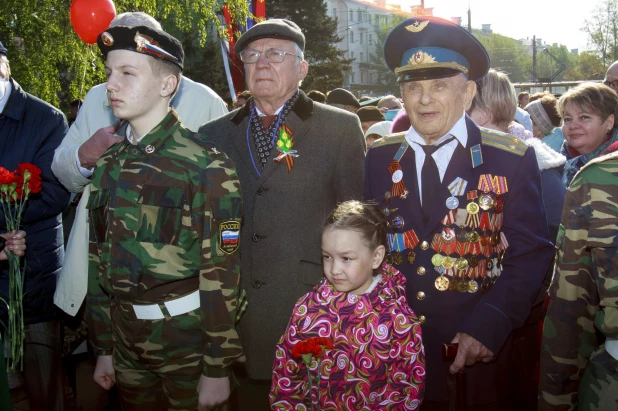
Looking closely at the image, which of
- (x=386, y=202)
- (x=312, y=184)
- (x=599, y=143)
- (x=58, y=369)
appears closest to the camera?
(x=386, y=202)

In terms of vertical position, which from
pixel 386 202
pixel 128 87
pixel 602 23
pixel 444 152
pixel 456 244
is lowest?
pixel 456 244

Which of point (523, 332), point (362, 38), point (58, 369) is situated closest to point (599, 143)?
point (523, 332)

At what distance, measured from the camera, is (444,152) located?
2689 millimetres

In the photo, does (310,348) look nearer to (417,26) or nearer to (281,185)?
(281,185)

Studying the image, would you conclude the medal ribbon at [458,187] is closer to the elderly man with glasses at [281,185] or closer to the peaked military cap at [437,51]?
the peaked military cap at [437,51]

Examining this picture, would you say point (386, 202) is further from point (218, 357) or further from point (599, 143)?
point (599, 143)

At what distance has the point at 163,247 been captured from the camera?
258 cm

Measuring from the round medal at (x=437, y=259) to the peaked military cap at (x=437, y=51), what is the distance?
0.79 m

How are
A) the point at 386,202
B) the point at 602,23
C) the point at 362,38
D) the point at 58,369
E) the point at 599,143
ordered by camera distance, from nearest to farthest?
1. the point at 386,202
2. the point at 58,369
3. the point at 599,143
4. the point at 602,23
5. the point at 362,38

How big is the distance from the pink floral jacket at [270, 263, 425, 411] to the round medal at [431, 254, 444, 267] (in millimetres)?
178

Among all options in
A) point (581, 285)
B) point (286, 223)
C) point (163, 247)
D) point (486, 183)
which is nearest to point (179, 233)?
point (163, 247)

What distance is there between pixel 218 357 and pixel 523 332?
141cm

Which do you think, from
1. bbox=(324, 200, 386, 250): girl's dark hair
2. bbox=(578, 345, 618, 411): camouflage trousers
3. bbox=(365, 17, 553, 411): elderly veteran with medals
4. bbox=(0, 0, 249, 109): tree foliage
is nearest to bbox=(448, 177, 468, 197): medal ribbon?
bbox=(365, 17, 553, 411): elderly veteran with medals

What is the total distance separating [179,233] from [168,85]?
0.71 metres
